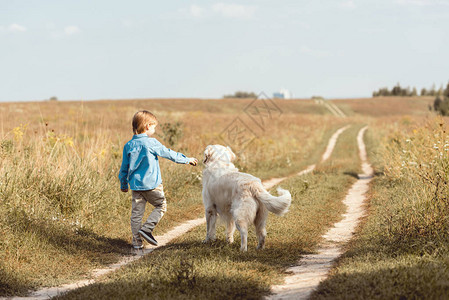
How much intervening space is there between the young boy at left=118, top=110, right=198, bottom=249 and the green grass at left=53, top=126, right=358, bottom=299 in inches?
32.2

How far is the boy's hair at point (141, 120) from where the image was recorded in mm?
7391

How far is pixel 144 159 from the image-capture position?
7375mm

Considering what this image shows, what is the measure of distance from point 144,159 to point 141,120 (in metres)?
0.64

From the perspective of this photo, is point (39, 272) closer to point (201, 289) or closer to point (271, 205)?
point (201, 289)

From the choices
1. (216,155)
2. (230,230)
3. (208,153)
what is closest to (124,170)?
(208,153)

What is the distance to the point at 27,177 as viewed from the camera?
905 cm

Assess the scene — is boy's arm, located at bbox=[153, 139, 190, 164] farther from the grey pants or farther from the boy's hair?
the grey pants

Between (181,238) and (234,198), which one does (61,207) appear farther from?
(234,198)

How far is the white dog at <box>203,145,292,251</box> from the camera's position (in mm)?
6473

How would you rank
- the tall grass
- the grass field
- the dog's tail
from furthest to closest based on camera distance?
the tall grass
the dog's tail
the grass field

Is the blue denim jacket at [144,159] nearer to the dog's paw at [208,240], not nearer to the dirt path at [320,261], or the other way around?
the dog's paw at [208,240]

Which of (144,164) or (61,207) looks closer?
(144,164)

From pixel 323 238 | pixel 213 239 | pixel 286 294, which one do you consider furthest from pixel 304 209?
pixel 286 294

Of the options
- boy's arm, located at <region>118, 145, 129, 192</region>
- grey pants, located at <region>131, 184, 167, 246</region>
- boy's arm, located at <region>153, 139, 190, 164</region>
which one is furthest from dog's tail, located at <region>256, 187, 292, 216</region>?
boy's arm, located at <region>118, 145, 129, 192</region>
